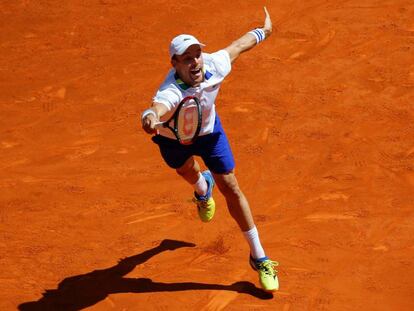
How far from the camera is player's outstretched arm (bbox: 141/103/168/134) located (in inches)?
254

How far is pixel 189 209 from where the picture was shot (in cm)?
899

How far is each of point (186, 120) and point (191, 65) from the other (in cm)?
46

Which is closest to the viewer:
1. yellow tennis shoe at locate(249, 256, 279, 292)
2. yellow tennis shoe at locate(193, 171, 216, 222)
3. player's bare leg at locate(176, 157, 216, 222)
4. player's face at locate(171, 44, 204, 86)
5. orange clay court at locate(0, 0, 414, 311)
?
player's face at locate(171, 44, 204, 86)

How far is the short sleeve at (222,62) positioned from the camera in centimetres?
748

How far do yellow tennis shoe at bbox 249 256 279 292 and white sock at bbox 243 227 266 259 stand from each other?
0.16 feet

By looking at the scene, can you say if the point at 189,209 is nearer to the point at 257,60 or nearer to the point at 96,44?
the point at 257,60

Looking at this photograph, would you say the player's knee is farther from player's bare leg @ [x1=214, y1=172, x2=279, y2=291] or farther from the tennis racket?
the tennis racket

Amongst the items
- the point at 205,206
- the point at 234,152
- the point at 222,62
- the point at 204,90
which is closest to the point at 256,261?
the point at 205,206

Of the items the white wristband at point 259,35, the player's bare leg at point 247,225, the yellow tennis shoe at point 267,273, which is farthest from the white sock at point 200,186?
the white wristband at point 259,35

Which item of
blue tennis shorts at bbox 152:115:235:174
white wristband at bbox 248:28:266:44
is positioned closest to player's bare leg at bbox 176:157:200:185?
blue tennis shorts at bbox 152:115:235:174

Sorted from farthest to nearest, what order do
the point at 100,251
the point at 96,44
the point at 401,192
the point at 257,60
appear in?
the point at 96,44 → the point at 257,60 → the point at 401,192 → the point at 100,251

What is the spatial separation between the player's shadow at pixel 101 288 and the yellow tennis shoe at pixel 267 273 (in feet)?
0.40

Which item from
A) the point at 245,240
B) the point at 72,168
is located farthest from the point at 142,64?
the point at 245,240

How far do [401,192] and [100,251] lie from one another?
319 cm
